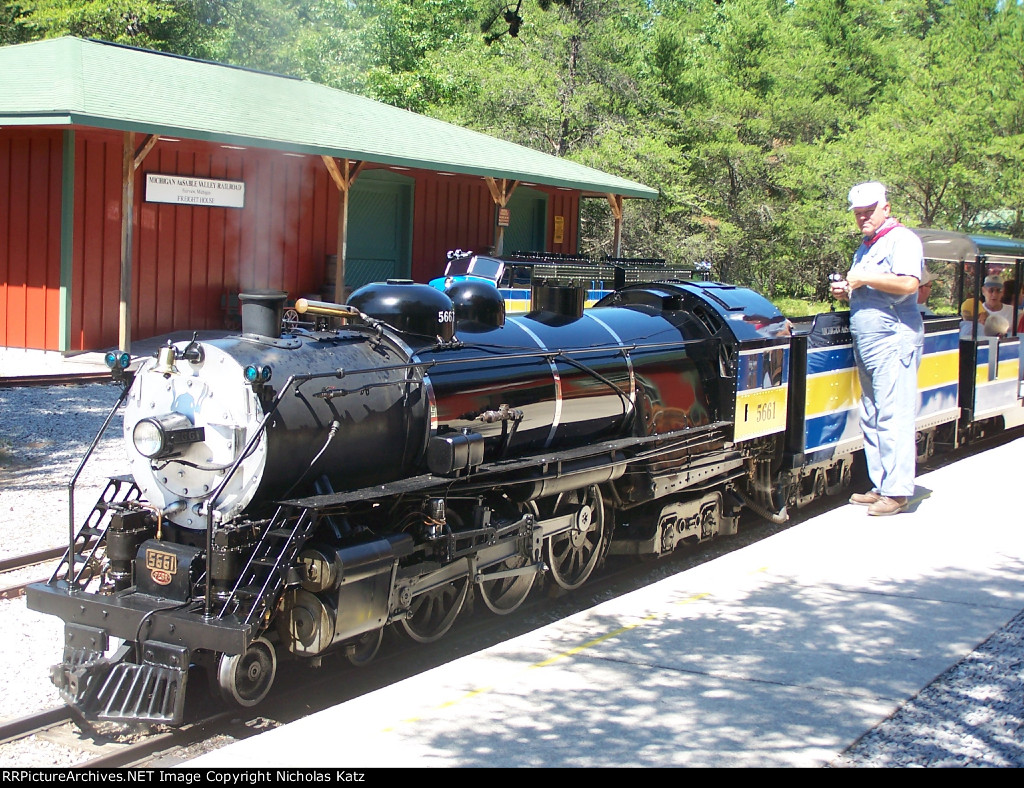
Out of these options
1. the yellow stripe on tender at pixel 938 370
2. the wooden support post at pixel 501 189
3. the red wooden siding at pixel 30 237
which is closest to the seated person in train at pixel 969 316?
the yellow stripe on tender at pixel 938 370

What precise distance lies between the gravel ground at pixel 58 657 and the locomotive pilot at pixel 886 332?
2782 mm

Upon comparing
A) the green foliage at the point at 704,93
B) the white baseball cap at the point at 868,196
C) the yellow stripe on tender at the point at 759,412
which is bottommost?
the yellow stripe on tender at the point at 759,412

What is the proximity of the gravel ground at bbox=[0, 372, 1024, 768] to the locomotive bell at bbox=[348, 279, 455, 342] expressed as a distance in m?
2.65

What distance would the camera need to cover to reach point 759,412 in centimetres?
851

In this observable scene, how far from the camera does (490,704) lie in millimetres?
4594

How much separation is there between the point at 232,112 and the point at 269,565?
42.1ft

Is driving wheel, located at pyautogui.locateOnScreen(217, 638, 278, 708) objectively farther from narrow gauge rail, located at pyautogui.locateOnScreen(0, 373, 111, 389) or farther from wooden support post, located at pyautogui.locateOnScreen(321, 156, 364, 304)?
wooden support post, located at pyautogui.locateOnScreen(321, 156, 364, 304)

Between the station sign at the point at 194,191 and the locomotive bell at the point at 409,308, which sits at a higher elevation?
the station sign at the point at 194,191

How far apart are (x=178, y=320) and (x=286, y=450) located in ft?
41.1

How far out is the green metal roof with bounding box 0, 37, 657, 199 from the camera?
13.9 meters

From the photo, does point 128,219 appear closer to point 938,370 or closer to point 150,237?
point 150,237

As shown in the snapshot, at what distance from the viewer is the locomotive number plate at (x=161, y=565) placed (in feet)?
16.6

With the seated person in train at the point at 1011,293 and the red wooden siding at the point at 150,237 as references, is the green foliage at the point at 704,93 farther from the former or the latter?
the seated person in train at the point at 1011,293

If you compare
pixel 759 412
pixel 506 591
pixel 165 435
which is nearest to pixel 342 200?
pixel 759 412
